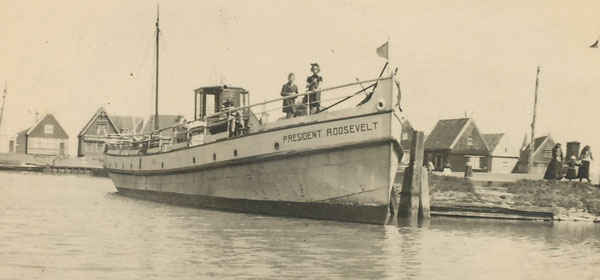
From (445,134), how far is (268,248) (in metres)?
38.9

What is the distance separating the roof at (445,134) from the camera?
47000 mm

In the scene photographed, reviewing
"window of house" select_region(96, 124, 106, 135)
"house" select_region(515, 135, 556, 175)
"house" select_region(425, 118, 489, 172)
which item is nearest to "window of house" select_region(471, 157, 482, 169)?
"house" select_region(425, 118, 489, 172)

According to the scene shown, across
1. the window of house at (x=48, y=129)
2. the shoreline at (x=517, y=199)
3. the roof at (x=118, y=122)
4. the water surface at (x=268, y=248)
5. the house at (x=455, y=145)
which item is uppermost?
the roof at (x=118, y=122)

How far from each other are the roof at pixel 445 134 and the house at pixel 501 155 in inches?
166

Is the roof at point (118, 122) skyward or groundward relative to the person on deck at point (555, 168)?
skyward

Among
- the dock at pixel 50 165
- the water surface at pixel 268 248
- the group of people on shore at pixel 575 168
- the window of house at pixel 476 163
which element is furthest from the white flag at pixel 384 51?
the dock at pixel 50 165

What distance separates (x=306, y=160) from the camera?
49.1ft

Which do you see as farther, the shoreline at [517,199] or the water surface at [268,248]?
the shoreline at [517,199]

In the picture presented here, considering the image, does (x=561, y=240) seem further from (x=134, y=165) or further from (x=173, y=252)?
(x=134, y=165)

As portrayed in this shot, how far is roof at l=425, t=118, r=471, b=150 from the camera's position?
4700 centimetres

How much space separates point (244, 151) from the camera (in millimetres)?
16266

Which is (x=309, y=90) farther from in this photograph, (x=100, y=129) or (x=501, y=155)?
(x=100, y=129)

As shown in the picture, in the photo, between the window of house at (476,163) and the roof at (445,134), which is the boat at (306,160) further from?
the window of house at (476,163)

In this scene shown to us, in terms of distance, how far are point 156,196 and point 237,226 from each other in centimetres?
886
